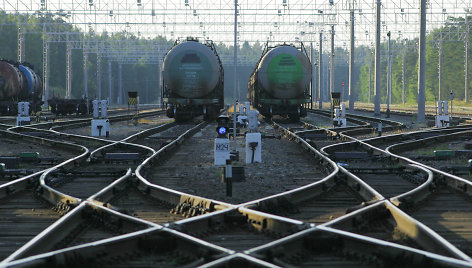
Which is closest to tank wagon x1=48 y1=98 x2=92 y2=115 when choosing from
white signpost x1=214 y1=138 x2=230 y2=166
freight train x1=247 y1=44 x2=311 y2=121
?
freight train x1=247 y1=44 x2=311 y2=121

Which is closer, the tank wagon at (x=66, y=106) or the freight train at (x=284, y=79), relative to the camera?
the freight train at (x=284, y=79)

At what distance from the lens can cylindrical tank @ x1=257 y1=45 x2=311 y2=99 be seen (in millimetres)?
31531

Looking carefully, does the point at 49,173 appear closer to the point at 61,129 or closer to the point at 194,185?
the point at 194,185

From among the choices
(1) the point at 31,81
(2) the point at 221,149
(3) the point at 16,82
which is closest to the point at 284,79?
(3) the point at 16,82

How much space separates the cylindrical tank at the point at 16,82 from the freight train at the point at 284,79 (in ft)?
54.9

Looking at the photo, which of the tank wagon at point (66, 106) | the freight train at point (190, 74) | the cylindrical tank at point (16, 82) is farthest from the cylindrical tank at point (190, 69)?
the tank wagon at point (66, 106)

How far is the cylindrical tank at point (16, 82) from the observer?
3956cm

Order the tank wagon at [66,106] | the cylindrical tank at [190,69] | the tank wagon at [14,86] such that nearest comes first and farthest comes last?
the cylindrical tank at [190,69] → the tank wagon at [14,86] → the tank wagon at [66,106]

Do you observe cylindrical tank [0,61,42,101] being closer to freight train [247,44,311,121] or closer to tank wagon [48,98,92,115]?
tank wagon [48,98,92,115]

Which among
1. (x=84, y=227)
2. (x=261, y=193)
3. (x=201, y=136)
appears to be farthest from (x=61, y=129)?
(x=84, y=227)

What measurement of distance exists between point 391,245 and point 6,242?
3898 millimetres

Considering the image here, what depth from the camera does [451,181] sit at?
34.1ft

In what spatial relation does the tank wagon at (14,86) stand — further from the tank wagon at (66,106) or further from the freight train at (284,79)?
the freight train at (284,79)

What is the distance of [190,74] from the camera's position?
29.5 meters
